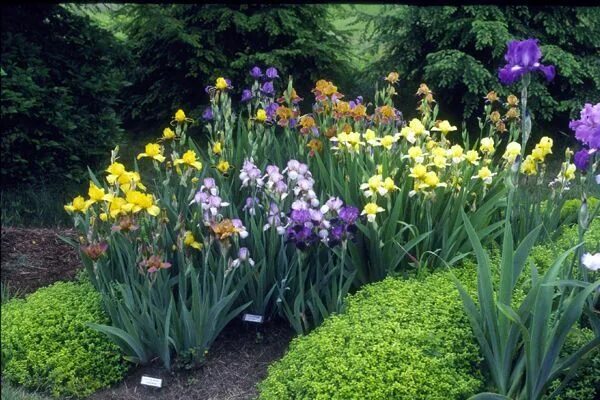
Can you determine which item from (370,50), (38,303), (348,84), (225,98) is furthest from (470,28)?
(38,303)

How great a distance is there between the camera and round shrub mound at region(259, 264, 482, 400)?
2834mm

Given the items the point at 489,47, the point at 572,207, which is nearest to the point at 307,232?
the point at 572,207

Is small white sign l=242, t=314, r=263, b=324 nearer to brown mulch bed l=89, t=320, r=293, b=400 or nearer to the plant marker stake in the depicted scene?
brown mulch bed l=89, t=320, r=293, b=400

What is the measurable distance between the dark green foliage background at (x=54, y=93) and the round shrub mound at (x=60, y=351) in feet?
8.38

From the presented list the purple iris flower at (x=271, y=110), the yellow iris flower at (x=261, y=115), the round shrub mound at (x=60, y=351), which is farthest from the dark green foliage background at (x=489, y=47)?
the round shrub mound at (x=60, y=351)

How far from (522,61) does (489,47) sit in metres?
4.75

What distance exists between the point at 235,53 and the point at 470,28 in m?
2.52

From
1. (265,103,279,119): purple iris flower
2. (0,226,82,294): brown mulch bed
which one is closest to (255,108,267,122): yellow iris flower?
(265,103,279,119): purple iris flower

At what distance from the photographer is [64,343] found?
3.61 meters

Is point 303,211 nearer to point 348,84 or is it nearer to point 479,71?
point 479,71

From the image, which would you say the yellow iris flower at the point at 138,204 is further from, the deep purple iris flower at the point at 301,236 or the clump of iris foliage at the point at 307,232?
the deep purple iris flower at the point at 301,236

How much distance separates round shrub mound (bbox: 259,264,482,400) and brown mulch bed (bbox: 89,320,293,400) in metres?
0.31

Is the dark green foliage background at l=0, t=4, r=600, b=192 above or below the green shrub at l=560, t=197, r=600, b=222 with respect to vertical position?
above

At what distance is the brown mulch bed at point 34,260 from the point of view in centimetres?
454
